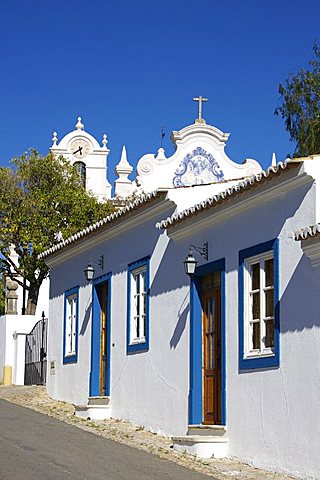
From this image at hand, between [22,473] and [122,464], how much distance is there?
1.61 meters

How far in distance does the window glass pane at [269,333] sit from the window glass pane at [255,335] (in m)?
0.24

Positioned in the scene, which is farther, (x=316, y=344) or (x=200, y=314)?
(x=200, y=314)

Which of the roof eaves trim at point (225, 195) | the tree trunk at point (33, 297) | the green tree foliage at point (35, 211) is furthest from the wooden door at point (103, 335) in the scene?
the tree trunk at point (33, 297)

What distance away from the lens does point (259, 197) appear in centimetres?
1205

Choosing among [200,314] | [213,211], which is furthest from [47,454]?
[213,211]

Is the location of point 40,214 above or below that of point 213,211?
above

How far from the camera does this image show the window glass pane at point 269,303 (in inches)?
469

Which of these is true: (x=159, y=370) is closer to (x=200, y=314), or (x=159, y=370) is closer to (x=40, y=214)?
(x=200, y=314)

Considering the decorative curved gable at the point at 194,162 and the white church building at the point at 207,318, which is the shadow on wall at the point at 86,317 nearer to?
the white church building at the point at 207,318

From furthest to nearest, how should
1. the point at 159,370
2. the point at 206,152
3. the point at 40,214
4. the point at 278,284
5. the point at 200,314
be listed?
the point at 206,152
the point at 40,214
the point at 159,370
the point at 200,314
the point at 278,284

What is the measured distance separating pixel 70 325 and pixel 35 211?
9.88 m

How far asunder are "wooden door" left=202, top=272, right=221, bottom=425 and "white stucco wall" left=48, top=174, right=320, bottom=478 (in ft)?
1.32

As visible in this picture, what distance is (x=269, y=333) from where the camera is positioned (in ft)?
39.2

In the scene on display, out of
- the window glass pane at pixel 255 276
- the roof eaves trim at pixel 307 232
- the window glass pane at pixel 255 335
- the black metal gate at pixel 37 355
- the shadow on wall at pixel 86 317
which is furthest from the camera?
the black metal gate at pixel 37 355
